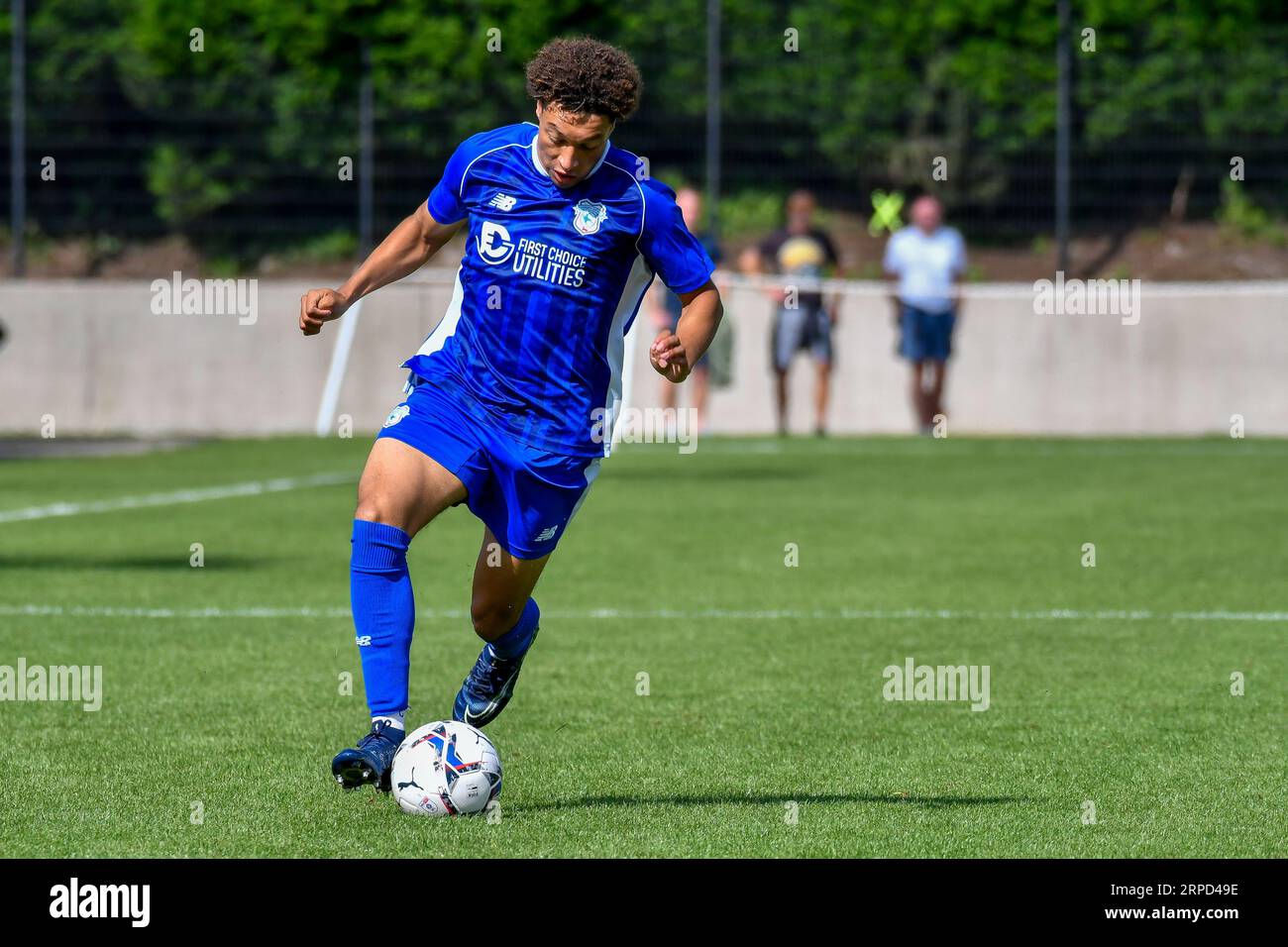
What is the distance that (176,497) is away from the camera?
15.9 meters

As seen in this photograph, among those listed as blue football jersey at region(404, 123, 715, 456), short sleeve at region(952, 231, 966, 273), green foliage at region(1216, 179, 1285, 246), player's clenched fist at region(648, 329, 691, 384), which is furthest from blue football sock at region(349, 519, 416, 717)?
green foliage at region(1216, 179, 1285, 246)

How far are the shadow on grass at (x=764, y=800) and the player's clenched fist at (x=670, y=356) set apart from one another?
3.59 feet

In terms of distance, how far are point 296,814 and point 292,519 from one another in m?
8.84

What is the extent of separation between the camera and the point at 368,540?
6016 millimetres

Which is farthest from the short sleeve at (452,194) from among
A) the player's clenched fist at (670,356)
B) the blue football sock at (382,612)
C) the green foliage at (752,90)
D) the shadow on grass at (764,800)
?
the green foliage at (752,90)

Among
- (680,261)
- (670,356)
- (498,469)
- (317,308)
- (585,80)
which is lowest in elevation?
(498,469)

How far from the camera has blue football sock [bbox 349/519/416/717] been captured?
5953 millimetres

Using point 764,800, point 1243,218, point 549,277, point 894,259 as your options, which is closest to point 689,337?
point 549,277

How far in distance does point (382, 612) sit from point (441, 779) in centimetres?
54

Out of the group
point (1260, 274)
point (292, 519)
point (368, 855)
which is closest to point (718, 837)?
point (368, 855)

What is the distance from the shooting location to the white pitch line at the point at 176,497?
47.9 ft

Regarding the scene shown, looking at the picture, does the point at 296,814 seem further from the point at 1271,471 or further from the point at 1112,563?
the point at 1271,471

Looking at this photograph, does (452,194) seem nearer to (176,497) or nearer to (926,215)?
(176,497)

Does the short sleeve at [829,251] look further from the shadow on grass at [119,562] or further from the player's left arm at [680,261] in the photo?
the player's left arm at [680,261]
